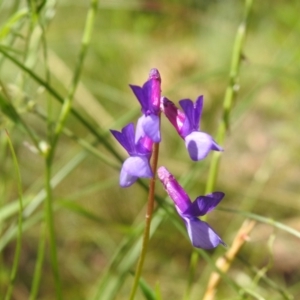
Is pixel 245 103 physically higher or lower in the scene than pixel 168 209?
higher

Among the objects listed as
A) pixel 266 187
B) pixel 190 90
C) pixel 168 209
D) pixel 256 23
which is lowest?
pixel 168 209

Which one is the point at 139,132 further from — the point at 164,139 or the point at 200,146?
the point at 164,139

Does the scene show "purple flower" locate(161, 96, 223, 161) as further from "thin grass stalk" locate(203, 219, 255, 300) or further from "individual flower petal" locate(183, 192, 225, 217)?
"thin grass stalk" locate(203, 219, 255, 300)

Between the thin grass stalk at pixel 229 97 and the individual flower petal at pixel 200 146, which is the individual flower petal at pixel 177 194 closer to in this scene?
the individual flower petal at pixel 200 146

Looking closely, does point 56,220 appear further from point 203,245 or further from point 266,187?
point 203,245

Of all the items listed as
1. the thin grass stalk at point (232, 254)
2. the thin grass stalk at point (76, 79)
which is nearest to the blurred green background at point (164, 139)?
the thin grass stalk at point (76, 79)

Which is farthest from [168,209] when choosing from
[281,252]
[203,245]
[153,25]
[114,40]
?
[153,25]
